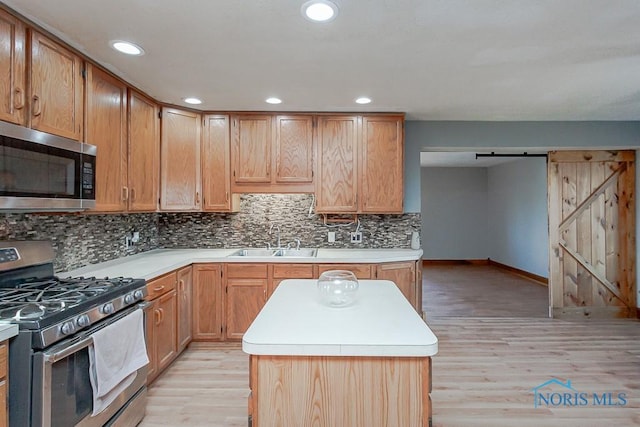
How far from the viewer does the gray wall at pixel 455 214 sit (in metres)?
8.31

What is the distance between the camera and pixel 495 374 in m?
2.75

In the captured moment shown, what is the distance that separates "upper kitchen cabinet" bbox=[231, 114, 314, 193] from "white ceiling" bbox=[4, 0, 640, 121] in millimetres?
288

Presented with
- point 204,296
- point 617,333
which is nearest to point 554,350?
point 617,333

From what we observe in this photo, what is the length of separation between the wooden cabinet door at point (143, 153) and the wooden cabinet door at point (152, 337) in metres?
0.89

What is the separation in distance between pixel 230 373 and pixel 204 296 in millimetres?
825

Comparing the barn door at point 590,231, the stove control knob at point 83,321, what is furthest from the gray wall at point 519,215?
the stove control knob at point 83,321

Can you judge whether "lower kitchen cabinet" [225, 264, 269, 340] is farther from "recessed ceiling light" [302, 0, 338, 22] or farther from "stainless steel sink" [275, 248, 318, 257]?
"recessed ceiling light" [302, 0, 338, 22]

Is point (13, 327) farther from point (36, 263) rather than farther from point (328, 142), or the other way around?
point (328, 142)

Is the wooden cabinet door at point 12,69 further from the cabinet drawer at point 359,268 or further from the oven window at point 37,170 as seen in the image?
the cabinet drawer at point 359,268

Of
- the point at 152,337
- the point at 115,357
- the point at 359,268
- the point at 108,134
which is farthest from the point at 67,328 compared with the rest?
the point at 359,268

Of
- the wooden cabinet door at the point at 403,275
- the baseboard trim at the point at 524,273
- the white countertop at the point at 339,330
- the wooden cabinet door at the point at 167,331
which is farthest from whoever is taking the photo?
the baseboard trim at the point at 524,273

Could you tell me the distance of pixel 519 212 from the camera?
6938 mm

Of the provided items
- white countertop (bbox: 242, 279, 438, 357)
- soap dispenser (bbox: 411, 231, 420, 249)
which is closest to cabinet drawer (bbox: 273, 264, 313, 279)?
soap dispenser (bbox: 411, 231, 420, 249)

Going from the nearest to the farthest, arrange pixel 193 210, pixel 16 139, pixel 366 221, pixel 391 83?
pixel 16 139 < pixel 391 83 < pixel 193 210 < pixel 366 221
